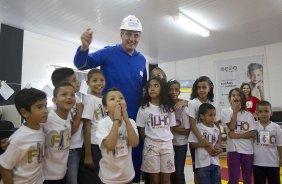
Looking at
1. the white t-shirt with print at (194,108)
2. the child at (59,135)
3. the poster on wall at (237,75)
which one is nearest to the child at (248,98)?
the white t-shirt with print at (194,108)

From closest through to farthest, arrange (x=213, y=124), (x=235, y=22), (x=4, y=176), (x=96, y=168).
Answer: (x=4, y=176), (x=96, y=168), (x=213, y=124), (x=235, y=22)

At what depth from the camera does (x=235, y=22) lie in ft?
17.4

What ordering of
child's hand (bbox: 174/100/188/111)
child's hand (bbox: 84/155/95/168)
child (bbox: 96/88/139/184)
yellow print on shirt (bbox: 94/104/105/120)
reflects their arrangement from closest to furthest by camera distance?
1. child (bbox: 96/88/139/184)
2. child's hand (bbox: 84/155/95/168)
3. yellow print on shirt (bbox: 94/104/105/120)
4. child's hand (bbox: 174/100/188/111)

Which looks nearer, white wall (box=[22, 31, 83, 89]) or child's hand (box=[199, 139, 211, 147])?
child's hand (box=[199, 139, 211, 147])

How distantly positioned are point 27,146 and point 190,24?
4532 mm

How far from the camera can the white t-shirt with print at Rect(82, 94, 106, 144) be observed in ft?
6.43

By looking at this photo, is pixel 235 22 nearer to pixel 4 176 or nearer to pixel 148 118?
pixel 148 118

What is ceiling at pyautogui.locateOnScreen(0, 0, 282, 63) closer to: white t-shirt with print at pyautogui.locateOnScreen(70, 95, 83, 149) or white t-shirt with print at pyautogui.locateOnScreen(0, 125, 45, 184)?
white t-shirt with print at pyautogui.locateOnScreen(70, 95, 83, 149)

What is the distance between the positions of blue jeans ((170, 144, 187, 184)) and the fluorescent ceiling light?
3.11 metres

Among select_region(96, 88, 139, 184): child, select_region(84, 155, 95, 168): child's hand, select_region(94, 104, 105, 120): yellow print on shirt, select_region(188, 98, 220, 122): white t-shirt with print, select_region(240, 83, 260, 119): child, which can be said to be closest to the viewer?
select_region(96, 88, 139, 184): child

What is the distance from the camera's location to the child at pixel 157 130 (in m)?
2.11

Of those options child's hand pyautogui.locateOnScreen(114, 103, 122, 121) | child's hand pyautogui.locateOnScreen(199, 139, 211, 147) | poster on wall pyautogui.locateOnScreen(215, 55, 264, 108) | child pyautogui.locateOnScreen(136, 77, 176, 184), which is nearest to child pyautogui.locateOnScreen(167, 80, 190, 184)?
child's hand pyautogui.locateOnScreen(199, 139, 211, 147)

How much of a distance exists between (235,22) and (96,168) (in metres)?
4.64

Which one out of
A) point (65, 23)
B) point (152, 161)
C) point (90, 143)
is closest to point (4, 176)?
point (90, 143)
